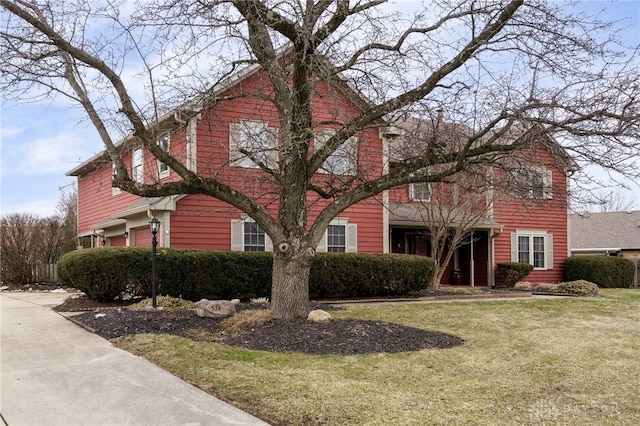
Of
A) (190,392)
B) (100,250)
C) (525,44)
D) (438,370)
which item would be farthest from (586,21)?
(100,250)

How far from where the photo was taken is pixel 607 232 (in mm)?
33875

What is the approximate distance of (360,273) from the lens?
601 inches

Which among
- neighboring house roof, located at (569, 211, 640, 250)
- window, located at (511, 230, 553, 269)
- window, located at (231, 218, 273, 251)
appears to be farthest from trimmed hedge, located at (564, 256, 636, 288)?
window, located at (231, 218, 273, 251)

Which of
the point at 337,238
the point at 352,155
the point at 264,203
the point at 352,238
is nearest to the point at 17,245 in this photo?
the point at 264,203

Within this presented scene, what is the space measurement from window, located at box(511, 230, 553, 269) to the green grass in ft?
42.6

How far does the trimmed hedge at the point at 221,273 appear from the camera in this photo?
12.3 m

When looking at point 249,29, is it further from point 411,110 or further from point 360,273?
point 360,273

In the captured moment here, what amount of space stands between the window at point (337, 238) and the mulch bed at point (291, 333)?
7.34 m

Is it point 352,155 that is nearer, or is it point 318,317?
point 318,317

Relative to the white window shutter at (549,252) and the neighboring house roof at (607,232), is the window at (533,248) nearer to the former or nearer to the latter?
the white window shutter at (549,252)

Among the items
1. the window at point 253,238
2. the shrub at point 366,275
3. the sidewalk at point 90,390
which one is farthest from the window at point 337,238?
the sidewalk at point 90,390

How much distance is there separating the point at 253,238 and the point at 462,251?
35.0 ft

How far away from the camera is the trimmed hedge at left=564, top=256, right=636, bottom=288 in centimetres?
2267

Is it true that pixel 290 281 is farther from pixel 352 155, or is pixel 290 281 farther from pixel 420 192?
pixel 420 192
